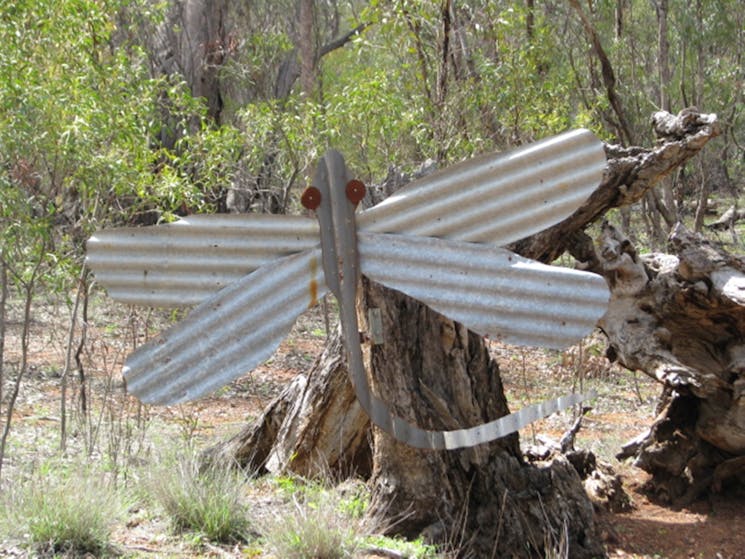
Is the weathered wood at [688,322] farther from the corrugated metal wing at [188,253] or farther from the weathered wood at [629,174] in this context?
the corrugated metal wing at [188,253]

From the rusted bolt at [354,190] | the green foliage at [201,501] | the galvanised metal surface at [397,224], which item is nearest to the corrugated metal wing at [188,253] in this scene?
the galvanised metal surface at [397,224]

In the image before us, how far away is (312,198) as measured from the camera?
A: 296 centimetres

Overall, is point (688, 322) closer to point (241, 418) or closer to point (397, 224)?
point (397, 224)

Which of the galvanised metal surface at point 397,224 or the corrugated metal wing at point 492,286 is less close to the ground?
the galvanised metal surface at point 397,224

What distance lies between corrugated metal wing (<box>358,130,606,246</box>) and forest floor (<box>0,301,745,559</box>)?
7.10 feet

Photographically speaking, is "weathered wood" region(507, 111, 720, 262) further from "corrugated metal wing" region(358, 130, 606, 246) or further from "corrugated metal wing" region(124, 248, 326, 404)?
"corrugated metal wing" region(124, 248, 326, 404)

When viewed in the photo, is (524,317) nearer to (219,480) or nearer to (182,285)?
(182,285)

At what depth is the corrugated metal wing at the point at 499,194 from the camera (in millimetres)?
3010

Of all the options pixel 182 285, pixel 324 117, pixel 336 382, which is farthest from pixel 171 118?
pixel 182 285

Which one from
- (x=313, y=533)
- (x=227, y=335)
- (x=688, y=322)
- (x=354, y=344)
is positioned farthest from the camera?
(x=688, y=322)

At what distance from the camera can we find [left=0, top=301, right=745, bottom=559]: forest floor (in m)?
5.76

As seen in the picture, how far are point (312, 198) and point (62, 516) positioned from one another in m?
2.26

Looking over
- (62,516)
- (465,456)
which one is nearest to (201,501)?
(62,516)

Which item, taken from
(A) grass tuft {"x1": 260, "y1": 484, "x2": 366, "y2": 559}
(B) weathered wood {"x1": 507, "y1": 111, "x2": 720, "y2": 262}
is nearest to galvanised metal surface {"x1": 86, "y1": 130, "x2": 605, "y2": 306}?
(A) grass tuft {"x1": 260, "y1": 484, "x2": 366, "y2": 559}
